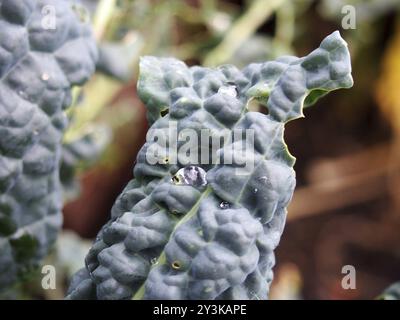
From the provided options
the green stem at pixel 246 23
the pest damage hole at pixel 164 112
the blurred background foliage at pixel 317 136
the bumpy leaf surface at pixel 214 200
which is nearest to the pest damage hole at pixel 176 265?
the bumpy leaf surface at pixel 214 200

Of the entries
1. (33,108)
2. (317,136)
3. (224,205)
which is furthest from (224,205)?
(317,136)

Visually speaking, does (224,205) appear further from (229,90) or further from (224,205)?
(229,90)

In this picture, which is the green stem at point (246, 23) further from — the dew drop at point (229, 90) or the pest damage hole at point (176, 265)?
the pest damage hole at point (176, 265)

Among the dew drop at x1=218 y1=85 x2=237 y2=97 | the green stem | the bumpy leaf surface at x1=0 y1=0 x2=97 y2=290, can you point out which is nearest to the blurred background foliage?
the green stem

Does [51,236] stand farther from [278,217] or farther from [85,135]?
[278,217]

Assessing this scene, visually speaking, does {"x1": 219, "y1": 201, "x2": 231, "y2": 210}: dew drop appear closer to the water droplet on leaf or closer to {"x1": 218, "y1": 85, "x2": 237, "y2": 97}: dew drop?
the water droplet on leaf
